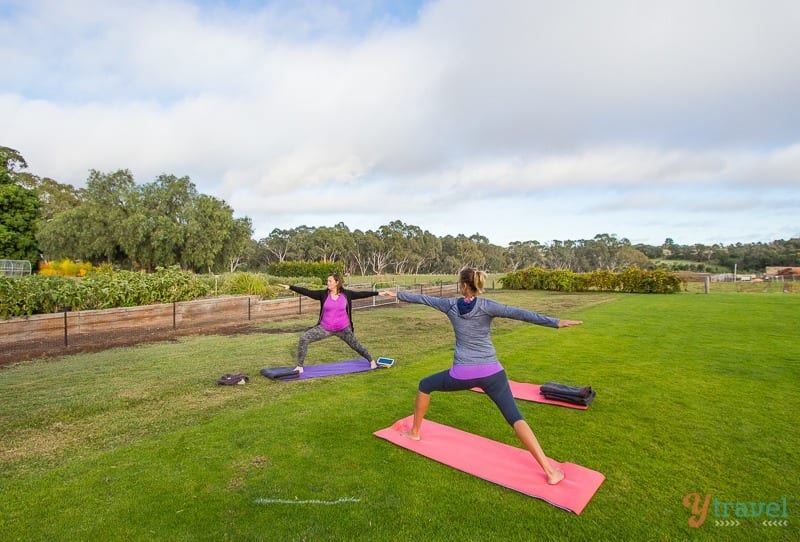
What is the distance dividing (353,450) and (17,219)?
37.8 m

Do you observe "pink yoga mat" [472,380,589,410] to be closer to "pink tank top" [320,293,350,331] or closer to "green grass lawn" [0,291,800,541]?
"green grass lawn" [0,291,800,541]

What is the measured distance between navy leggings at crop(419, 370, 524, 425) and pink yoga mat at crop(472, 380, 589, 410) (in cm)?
170

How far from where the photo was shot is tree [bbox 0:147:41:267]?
98.1ft

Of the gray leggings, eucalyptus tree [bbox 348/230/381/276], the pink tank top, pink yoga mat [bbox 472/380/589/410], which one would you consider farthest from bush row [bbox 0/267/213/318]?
eucalyptus tree [bbox 348/230/381/276]

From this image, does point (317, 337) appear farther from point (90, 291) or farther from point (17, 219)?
point (17, 219)

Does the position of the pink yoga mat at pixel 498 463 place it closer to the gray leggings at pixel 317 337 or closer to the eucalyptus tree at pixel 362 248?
the gray leggings at pixel 317 337

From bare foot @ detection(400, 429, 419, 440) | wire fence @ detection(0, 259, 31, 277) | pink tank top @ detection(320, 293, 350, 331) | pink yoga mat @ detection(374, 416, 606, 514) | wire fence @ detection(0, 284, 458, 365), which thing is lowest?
pink yoga mat @ detection(374, 416, 606, 514)

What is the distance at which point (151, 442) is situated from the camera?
164 inches

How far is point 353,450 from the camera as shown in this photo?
3.97 m

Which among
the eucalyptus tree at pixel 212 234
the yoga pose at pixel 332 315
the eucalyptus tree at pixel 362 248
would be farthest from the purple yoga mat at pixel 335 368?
the eucalyptus tree at pixel 362 248

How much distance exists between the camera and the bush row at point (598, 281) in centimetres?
2492

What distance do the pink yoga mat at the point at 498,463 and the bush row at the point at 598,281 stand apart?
25.0 m

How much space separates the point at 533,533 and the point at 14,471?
411 centimetres

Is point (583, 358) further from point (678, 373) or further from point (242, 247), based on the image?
point (242, 247)
